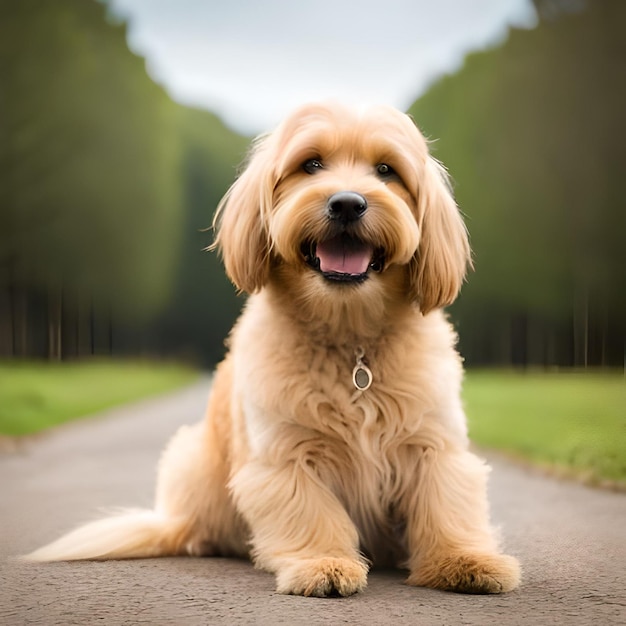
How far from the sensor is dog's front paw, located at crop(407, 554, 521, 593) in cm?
301

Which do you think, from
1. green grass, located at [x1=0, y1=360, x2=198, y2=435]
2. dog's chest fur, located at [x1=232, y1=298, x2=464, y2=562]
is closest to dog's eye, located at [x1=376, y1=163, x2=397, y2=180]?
dog's chest fur, located at [x1=232, y1=298, x2=464, y2=562]

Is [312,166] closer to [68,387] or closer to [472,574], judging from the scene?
[472,574]

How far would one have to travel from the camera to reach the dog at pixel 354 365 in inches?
123

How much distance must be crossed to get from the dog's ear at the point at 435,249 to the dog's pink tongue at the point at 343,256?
9.3 inches

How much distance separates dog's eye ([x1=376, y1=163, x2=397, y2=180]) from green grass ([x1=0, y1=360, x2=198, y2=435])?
22.7 ft

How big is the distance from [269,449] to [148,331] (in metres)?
19.8

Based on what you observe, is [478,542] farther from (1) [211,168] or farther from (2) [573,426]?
(1) [211,168]

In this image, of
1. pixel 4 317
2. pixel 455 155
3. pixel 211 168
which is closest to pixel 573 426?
pixel 455 155

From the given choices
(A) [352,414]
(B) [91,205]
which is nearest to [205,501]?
(A) [352,414]

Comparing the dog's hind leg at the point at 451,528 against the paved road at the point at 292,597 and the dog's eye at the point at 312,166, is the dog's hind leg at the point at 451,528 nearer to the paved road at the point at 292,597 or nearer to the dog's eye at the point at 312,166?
the paved road at the point at 292,597

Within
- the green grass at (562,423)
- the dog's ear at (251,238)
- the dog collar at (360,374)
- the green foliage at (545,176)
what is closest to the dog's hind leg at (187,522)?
the dog's ear at (251,238)

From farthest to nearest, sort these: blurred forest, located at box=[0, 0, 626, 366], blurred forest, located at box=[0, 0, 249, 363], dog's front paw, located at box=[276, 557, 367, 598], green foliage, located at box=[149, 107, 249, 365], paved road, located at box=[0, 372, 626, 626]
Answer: green foliage, located at box=[149, 107, 249, 365], blurred forest, located at box=[0, 0, 249, 363], blurred forest, located at box=[0, 0, 626, 366], dog's front paw, located at box=[276, 557, 367, 598], paved road, located at box=[0, 372, 626, 626]

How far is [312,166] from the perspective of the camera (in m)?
3.28

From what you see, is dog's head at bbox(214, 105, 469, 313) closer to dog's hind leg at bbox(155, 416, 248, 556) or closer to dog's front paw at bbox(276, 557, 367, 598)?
dog's hind leg at bbox(155, 416, 248, 556)
